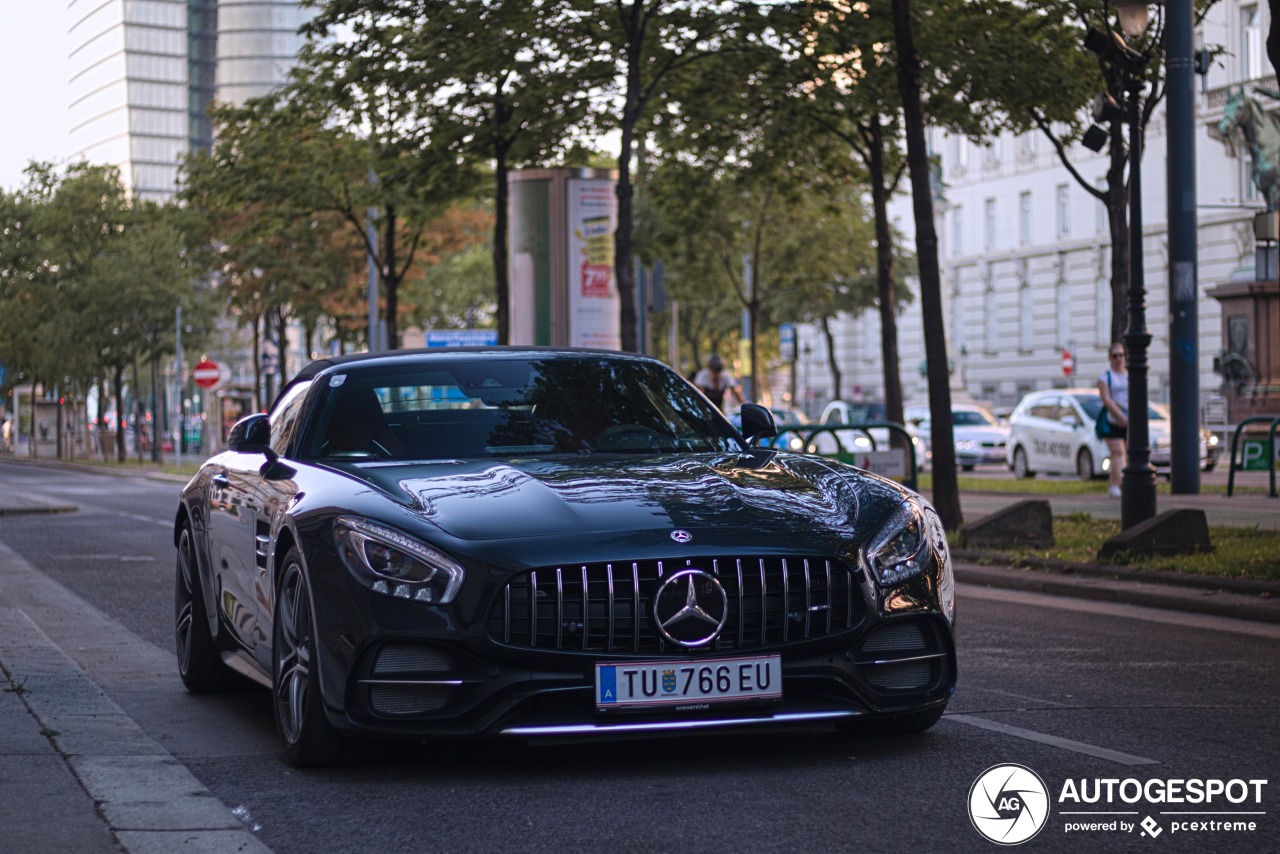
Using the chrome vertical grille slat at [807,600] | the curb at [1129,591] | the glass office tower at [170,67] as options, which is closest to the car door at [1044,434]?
the curb at [1129,591]

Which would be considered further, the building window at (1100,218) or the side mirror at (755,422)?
the building window at (1100,218)

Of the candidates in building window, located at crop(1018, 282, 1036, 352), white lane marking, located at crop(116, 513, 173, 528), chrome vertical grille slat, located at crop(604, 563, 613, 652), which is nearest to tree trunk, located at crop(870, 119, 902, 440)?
white lane marking, located at crop(116, 513, 173, 528)

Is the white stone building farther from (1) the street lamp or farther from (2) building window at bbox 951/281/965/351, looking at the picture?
(1) the street lamp

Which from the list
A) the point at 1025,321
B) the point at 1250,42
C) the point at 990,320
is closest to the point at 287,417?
the point at 1250,42

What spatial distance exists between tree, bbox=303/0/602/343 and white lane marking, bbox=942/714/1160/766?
15.7 meters

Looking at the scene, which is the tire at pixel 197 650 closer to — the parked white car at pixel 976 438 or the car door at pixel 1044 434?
the car door at pixel 1044 434

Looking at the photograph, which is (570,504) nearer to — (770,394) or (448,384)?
(448,384)

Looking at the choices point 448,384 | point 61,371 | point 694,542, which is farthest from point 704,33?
point 61,371

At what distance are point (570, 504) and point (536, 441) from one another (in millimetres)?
1053

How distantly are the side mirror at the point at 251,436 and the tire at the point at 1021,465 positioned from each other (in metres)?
27.1

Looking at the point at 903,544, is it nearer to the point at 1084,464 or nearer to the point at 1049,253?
the point at 1084,464

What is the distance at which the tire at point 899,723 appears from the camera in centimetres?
642

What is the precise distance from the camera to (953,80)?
2248 centimetres

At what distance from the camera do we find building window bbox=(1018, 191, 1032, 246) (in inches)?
2844
